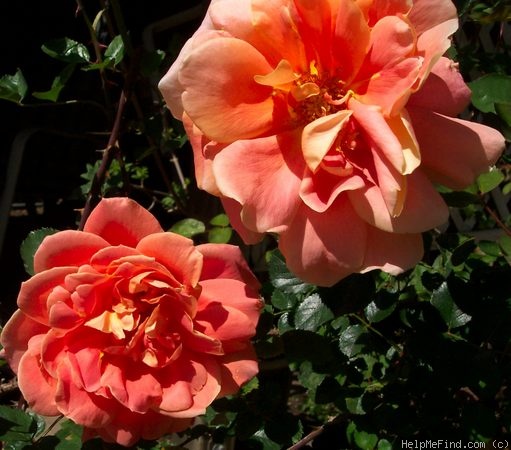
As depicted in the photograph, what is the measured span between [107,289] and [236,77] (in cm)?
29

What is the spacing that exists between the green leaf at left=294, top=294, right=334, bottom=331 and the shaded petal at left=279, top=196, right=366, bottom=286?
25 centimetres

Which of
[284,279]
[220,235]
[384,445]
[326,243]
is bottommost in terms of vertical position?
[384,445]

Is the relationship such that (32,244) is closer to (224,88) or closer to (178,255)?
(178,255)

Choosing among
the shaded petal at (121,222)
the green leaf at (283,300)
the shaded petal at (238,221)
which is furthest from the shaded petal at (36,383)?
the green leaf at (283,300)

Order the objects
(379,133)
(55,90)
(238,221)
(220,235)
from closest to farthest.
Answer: (379,133) → (238,221) → (55,90) → (220,235)

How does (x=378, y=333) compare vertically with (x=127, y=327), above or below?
below

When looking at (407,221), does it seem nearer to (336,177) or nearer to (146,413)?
(336,177)

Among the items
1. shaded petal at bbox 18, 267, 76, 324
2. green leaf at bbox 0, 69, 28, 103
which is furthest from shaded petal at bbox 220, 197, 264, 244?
green leaf at bbox 0, 69, 28, 103

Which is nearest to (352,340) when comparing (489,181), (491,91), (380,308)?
(380,308)

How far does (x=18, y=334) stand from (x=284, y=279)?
0.39 metres

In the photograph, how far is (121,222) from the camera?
30.5 inches

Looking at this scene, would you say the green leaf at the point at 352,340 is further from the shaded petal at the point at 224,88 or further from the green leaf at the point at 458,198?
the shaded petal at the point at 224,88

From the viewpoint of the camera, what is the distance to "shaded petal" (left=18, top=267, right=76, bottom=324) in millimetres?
745

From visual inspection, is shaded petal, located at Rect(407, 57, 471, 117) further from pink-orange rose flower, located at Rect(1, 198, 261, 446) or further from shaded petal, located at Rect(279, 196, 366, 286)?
pink-orange rose flower, located at Rect(1, 198, 261, 446)
